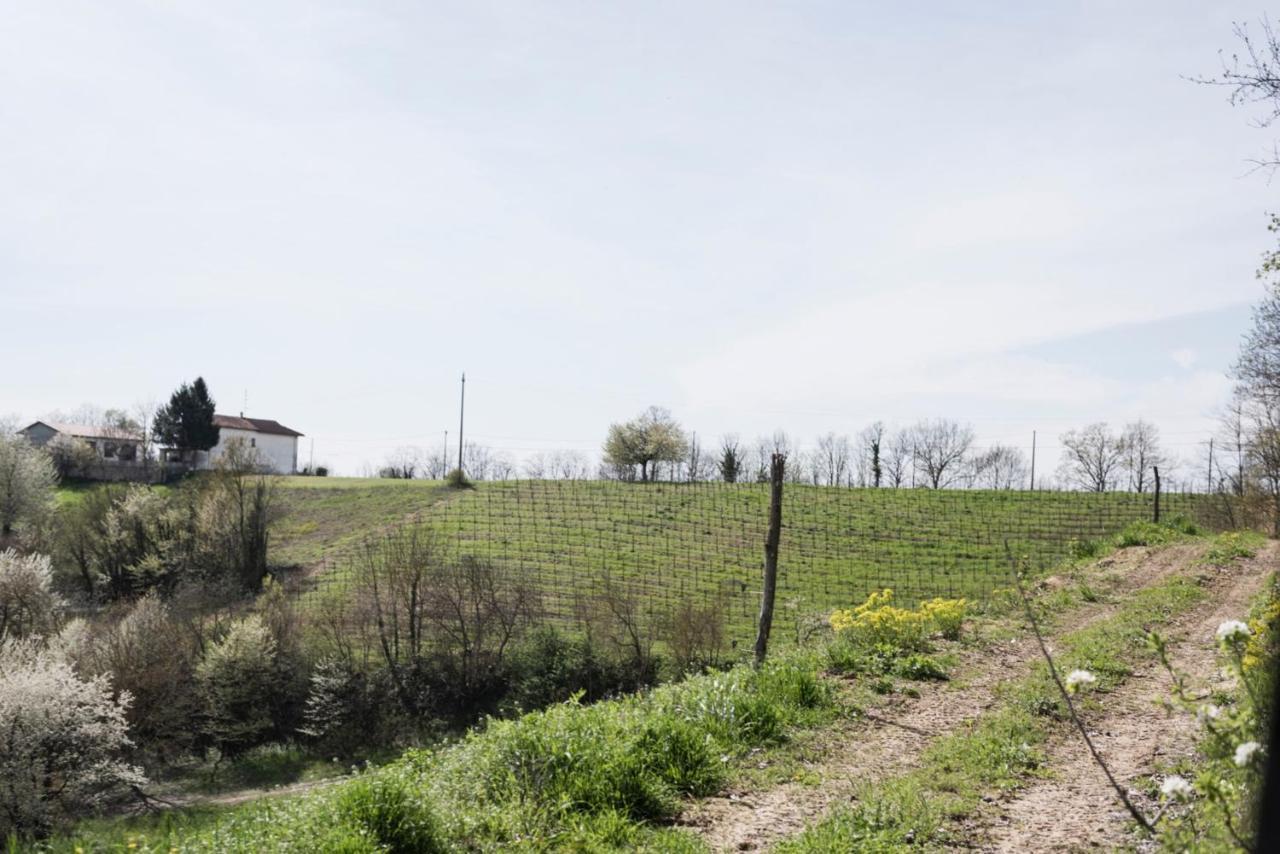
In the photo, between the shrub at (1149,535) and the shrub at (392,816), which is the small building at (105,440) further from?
the shrub at (392,816)

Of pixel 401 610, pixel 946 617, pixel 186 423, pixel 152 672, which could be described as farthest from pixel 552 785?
pixel 186 423

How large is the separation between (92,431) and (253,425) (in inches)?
672

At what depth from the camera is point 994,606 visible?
605 inches

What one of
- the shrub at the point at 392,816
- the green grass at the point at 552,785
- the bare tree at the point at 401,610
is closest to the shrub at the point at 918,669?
the green grass at the point at 552,785

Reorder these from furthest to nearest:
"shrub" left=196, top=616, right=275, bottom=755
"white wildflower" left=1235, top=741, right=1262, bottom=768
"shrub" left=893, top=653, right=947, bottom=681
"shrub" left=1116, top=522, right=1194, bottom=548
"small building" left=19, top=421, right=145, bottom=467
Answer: "small building" left=19, top=421, right=145, bottom=467, "shrub" left=196, top=616, right=275, bottom=755, "shrub" left=1116, top=522, right=1194, bottom=548, "shrub" left=893, top=653, right=947, bottom=681, "white wildflower" left=1235, top=741, right=1262, bottom=768

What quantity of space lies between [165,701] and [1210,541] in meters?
33.5

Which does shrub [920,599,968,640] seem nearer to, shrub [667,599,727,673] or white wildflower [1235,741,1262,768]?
white wildflower [1235,741,1262,768]

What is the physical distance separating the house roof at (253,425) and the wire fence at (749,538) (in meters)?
58.9

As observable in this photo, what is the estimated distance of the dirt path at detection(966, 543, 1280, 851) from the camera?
A: 18.8 feet

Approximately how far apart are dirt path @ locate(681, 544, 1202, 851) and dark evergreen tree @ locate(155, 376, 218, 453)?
89.7 meters

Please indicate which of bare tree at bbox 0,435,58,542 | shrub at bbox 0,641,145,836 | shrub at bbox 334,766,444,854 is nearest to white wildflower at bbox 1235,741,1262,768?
shrub at bbox 334,766,444,854

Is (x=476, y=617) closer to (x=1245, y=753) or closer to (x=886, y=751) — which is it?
(x=886, y=751)

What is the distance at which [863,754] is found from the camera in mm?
7910

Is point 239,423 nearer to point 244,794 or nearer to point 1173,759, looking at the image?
point 244,794
